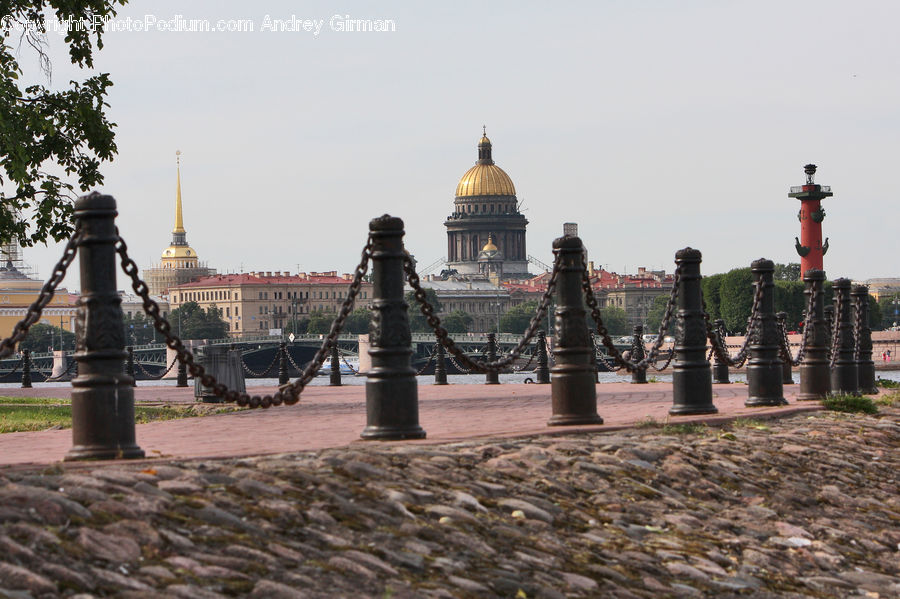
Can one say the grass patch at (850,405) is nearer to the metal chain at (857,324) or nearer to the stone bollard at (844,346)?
the stone bollard at (844,346)

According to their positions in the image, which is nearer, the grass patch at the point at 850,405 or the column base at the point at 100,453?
the column base at the point at 100,453

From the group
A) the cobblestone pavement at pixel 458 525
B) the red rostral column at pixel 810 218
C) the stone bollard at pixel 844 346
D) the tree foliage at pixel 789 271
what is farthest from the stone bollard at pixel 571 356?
the tree foliage at pixel 789 271

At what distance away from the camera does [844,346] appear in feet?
45.4

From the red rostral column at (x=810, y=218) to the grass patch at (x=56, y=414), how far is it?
81.4 metres

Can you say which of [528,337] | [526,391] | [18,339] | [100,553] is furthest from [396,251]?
[526,391]

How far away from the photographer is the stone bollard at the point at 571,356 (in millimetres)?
8984

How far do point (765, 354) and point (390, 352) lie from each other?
15.1ft

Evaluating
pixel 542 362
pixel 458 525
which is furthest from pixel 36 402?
pixel 458 525

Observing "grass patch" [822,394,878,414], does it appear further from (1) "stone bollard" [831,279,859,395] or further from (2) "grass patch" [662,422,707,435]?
(2) "grass patch" [662,422,707,435]

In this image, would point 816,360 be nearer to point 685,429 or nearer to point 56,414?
point 685,429

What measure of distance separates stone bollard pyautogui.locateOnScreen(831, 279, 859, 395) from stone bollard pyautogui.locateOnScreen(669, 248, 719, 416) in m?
3.78

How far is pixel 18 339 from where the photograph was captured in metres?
6.80

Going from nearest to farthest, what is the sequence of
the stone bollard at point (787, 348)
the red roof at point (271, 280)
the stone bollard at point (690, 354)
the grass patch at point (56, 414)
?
the stone bollard at point (690, 354) < the grass patch at point (56, 414) < the stone bollard at point (787, 348) < the red roof at point (271, 280)

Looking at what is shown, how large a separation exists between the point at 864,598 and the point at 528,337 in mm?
3356
